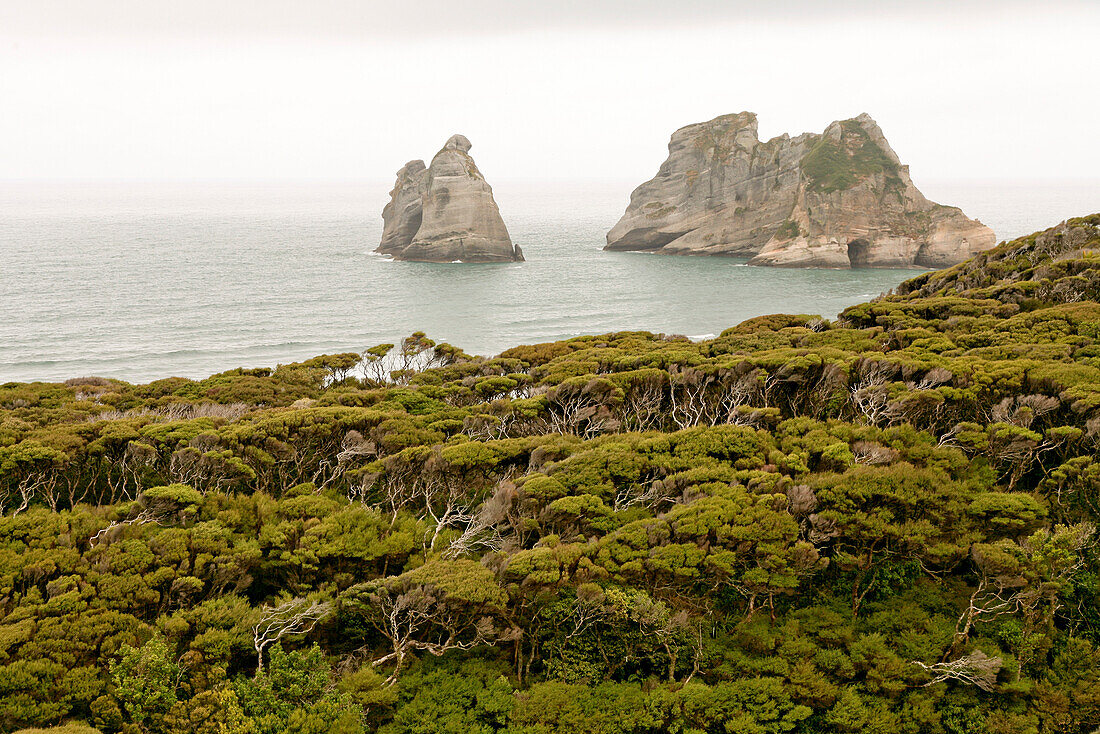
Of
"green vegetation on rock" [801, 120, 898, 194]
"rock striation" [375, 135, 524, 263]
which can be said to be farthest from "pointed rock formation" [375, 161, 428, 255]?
"green vegetation on rock" [801, 120, 898, 194]

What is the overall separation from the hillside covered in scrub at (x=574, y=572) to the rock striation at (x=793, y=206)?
87663 millimetres

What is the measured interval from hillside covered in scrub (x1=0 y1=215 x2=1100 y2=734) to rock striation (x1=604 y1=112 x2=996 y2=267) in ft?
288

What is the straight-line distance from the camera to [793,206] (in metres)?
108

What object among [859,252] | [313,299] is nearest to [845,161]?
[859,252]

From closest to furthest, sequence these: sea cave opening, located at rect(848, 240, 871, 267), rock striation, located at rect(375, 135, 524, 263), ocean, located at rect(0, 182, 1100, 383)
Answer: ocean, located at rect(0, 182, 1100, 383) → sea cave opening, located at rect(848, 240, 871, 267) → rock striation, located at rect(375, 135, 524, 263)

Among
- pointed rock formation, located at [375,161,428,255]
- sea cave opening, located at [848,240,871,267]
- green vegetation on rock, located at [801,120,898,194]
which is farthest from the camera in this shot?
pointed rock formation, located at [375,161,428,255]

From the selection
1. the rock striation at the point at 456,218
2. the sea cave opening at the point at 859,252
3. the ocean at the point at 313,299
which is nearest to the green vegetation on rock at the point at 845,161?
the sea cave opening at the point at 859,252

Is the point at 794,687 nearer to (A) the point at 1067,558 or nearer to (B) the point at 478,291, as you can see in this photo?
(A) the point at 1067,558

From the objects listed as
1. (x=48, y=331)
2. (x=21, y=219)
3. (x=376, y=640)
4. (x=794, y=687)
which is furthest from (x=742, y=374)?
(x=21, y=219)

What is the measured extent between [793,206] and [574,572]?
106 meters

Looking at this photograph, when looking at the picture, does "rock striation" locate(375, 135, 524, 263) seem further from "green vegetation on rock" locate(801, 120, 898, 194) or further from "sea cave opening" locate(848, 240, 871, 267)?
"sea cave opening" locate(848, 240, 871, 267)

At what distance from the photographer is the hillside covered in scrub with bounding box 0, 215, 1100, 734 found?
11.8m

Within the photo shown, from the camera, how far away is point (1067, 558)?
41.7 feet

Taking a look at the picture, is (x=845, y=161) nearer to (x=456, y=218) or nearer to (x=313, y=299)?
(x=456, y=218)
